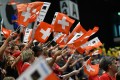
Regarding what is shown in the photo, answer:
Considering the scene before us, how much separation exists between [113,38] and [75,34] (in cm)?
1318

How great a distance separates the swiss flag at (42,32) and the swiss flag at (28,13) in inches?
9.2

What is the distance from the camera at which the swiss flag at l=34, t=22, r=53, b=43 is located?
310 inches

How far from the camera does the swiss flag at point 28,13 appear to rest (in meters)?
7.74

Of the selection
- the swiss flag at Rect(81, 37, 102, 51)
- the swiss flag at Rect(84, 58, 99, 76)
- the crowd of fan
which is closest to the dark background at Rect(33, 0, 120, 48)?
the swiss flag at Rect(81, 37, 102, 51)

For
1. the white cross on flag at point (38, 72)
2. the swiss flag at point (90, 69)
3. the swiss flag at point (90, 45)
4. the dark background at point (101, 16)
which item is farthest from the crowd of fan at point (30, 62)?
the dark background at point (101, 16)

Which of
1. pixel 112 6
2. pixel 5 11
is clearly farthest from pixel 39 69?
pixel 112 6

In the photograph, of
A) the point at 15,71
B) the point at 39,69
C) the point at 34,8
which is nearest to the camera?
the point at 39,69

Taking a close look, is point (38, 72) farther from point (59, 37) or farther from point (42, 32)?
point (59, 37)

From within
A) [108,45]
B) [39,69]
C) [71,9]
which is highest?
[39,69]

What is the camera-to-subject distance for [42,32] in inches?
315

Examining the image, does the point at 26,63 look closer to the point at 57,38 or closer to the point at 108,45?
the point at 57,38

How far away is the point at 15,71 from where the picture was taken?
6.80 m

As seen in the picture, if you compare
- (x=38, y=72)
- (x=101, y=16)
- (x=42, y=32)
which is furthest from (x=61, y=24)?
(x=101, y=16)

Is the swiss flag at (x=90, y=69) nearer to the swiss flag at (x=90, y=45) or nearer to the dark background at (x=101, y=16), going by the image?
the swiss flag at (x=90, y=45)
